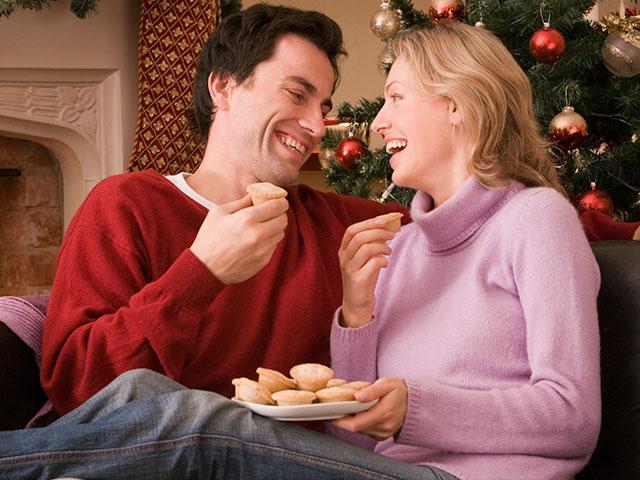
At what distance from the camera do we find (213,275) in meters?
1.62

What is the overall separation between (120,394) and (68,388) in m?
0.34

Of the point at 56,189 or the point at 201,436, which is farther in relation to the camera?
the point at 56,189

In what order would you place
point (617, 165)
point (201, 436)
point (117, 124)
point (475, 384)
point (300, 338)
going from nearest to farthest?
point (201, 436), point (475, 384), point (300, 338), point (617, 165), point (117, 124)

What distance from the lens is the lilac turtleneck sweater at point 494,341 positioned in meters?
1.38

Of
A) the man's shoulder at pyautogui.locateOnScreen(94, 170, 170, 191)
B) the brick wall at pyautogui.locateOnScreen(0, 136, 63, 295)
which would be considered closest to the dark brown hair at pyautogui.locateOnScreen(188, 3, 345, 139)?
the man's shoulder at pyautogui.locateOnScreen(94, 170, 170, 191)

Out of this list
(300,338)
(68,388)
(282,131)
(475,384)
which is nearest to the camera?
(475,384)

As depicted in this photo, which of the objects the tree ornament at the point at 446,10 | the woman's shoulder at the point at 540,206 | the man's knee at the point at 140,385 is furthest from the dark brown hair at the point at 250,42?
the man's knee at the point at 140,385

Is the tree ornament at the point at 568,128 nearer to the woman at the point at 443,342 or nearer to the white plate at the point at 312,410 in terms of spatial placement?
the woman at the point at 443,342

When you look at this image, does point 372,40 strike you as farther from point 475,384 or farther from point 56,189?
point 475,384

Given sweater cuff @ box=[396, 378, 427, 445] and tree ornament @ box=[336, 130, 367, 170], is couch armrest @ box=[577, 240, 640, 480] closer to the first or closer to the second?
sweater cuff @ box=[396, 378, 427, 445]

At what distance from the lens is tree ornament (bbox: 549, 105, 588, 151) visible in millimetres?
2463

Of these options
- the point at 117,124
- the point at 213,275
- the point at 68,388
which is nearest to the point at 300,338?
the point at 213,275

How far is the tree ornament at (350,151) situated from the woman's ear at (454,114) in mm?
1224

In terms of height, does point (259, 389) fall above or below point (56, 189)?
above
